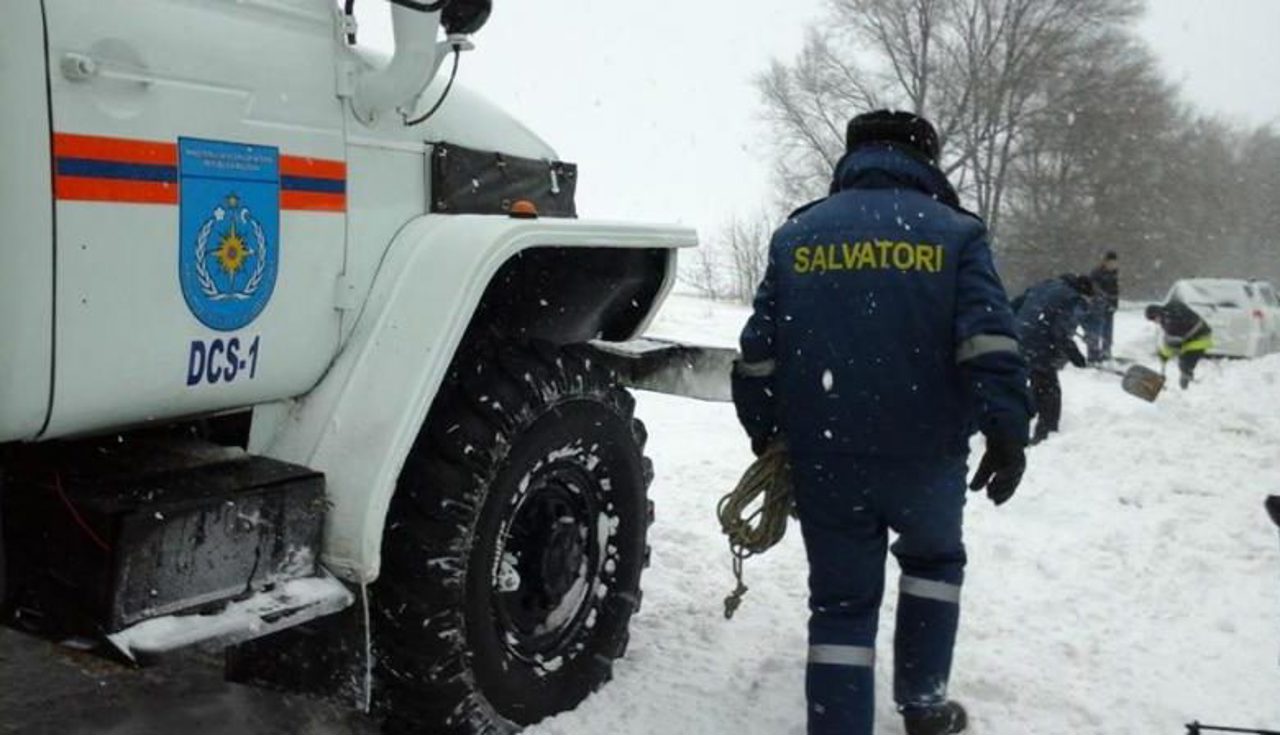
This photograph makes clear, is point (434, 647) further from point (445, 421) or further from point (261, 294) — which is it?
point (261, 294)

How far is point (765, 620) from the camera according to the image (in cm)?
439

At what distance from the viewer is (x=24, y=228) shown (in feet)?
6.72

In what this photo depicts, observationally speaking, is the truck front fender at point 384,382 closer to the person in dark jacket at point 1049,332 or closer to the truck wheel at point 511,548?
the truck wheel at point 511,548

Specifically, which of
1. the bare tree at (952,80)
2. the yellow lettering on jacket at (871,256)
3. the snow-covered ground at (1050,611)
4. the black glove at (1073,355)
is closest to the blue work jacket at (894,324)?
the yellow lettering on jacket at (871,256)

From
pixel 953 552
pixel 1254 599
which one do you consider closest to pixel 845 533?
pixel 953 552

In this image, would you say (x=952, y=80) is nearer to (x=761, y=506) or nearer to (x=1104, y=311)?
(x=1104, y=311)

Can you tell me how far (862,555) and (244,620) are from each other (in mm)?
1632

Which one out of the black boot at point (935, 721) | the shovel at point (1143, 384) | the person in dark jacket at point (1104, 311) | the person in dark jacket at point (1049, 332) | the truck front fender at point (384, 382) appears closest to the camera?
the truck front fender at point (384, 382)

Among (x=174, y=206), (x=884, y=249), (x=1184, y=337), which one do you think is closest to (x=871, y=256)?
(x=884, y=249)

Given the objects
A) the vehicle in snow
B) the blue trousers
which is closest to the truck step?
the blue trousers

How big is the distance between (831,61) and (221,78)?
3397 cm

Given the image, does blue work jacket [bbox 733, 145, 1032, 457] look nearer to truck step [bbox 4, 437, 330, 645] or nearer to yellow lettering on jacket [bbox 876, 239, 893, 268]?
yellow lettering on jacket [bbox 876, 239, 893, 268]

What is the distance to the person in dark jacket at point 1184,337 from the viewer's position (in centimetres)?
1323

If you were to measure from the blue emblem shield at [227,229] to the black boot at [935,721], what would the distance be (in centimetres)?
221
